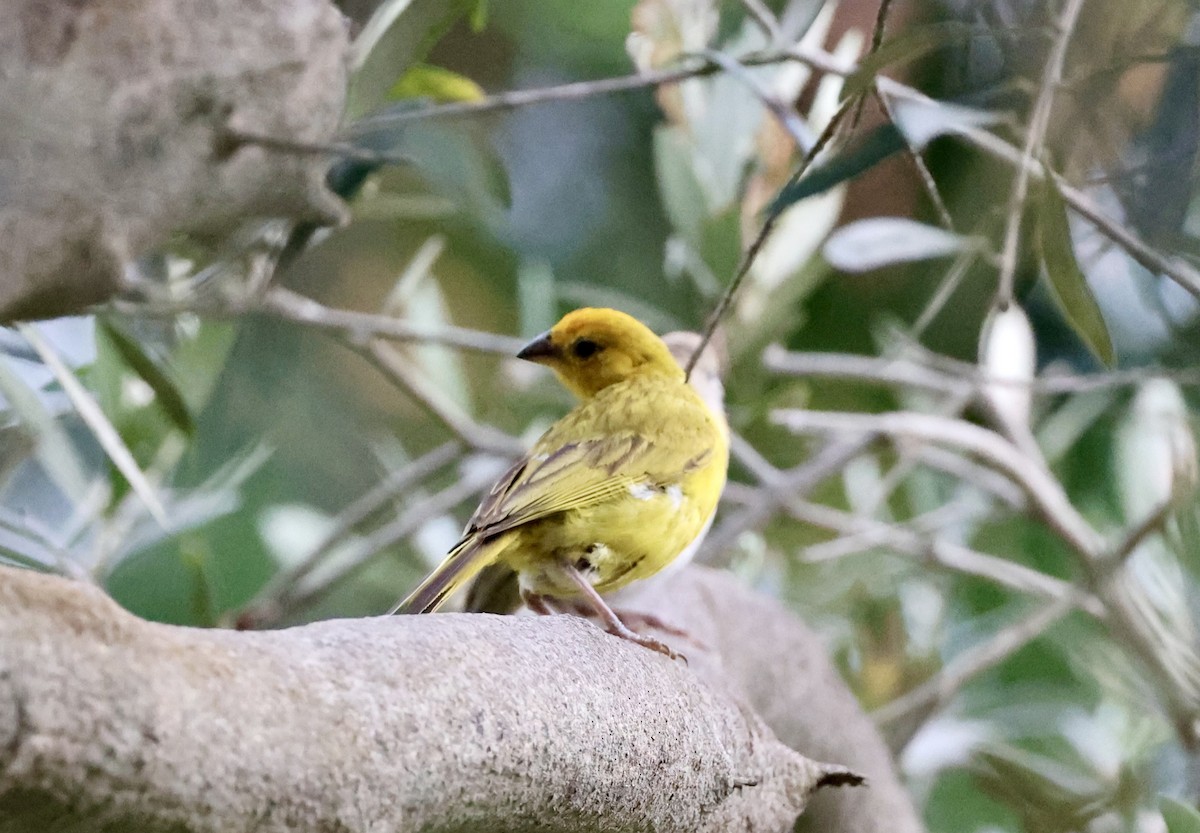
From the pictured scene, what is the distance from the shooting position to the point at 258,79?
1.61m

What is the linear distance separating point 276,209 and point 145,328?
3.58 feet

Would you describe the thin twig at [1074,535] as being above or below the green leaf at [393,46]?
below

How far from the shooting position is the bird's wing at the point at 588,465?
67.8 inches

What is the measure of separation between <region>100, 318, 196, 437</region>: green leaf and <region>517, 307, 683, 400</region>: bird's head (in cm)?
62

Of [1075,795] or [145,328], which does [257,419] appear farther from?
[1075,795]

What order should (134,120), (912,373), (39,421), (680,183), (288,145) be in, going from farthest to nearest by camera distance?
(912,373), (680,183), (39,421), (288,145), (134,120)

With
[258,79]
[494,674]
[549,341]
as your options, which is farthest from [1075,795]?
[258,79]

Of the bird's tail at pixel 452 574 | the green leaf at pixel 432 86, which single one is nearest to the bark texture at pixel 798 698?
the bird's tail at pixel 452 574

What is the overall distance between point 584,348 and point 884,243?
56 centimetres

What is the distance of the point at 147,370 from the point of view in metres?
1.92

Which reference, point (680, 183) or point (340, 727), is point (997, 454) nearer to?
point (680, 183)

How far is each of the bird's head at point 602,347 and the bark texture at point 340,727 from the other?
925 mm

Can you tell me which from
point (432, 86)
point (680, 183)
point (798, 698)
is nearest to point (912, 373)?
point (680, 183)

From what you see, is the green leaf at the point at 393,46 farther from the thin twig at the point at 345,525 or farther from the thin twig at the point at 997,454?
the thin twig at the point at 997,454
